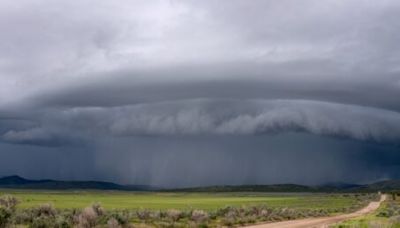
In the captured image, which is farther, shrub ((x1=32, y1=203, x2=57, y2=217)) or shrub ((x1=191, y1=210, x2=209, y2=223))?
shrub ((x1=191, y1=210, x2=209, y2=223))

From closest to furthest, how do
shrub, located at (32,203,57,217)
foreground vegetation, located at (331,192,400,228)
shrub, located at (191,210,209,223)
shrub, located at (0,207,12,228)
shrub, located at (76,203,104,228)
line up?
1. shrub, located at (0,207,12,228)
2. foreground vegetation, located at (331,192,400,228)
3. shrub, located at (76,203,104,228)
4. shrub, located at (32,203,57,217)
5. shrub, located at (191,210,209,223)

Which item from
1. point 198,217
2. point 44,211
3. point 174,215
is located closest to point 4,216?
point 44,211

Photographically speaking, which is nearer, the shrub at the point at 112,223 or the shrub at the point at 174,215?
the shrub at the point at 112,223

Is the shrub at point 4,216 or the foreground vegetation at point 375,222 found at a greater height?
the shrub at point 4,216

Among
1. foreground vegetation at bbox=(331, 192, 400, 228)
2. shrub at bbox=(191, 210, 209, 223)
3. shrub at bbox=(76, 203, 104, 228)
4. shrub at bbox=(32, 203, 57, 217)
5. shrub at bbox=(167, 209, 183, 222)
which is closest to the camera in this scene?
foreground vegetation at bbox=(331, 192, 400, 228)

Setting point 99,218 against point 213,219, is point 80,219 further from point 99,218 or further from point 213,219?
point 213,219

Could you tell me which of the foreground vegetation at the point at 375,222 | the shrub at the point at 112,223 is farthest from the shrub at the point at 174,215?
the foreground vegetation at the point at 375,222

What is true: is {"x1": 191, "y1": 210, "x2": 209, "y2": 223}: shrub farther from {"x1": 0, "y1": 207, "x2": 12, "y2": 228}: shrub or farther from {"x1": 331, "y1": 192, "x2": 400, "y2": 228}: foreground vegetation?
{"x1": 0, "y1": 207, "x2": 12, "y2": 228}: shrub

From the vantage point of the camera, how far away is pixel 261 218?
3049 inches

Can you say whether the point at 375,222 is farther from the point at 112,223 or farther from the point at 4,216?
the point at 4,216

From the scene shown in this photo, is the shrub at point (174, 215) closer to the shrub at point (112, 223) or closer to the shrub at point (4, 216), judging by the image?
the shrub at point (112, 223)

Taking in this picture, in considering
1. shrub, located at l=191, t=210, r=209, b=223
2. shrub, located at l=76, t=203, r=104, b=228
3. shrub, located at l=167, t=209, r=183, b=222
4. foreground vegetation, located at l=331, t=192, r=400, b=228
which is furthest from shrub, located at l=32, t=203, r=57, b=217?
foreground vegetation, located at l=331, t=192, r=400, b=228

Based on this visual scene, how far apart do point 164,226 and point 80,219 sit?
964 centimetres

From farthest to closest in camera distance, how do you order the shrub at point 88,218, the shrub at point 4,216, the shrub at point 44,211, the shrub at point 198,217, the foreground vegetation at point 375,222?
the shrub at point 198,217 < the shrub at point 44,211 < the shrub at point 88,218 < the foreground vegetation at point 375,222 < the shrub at point 4,216
